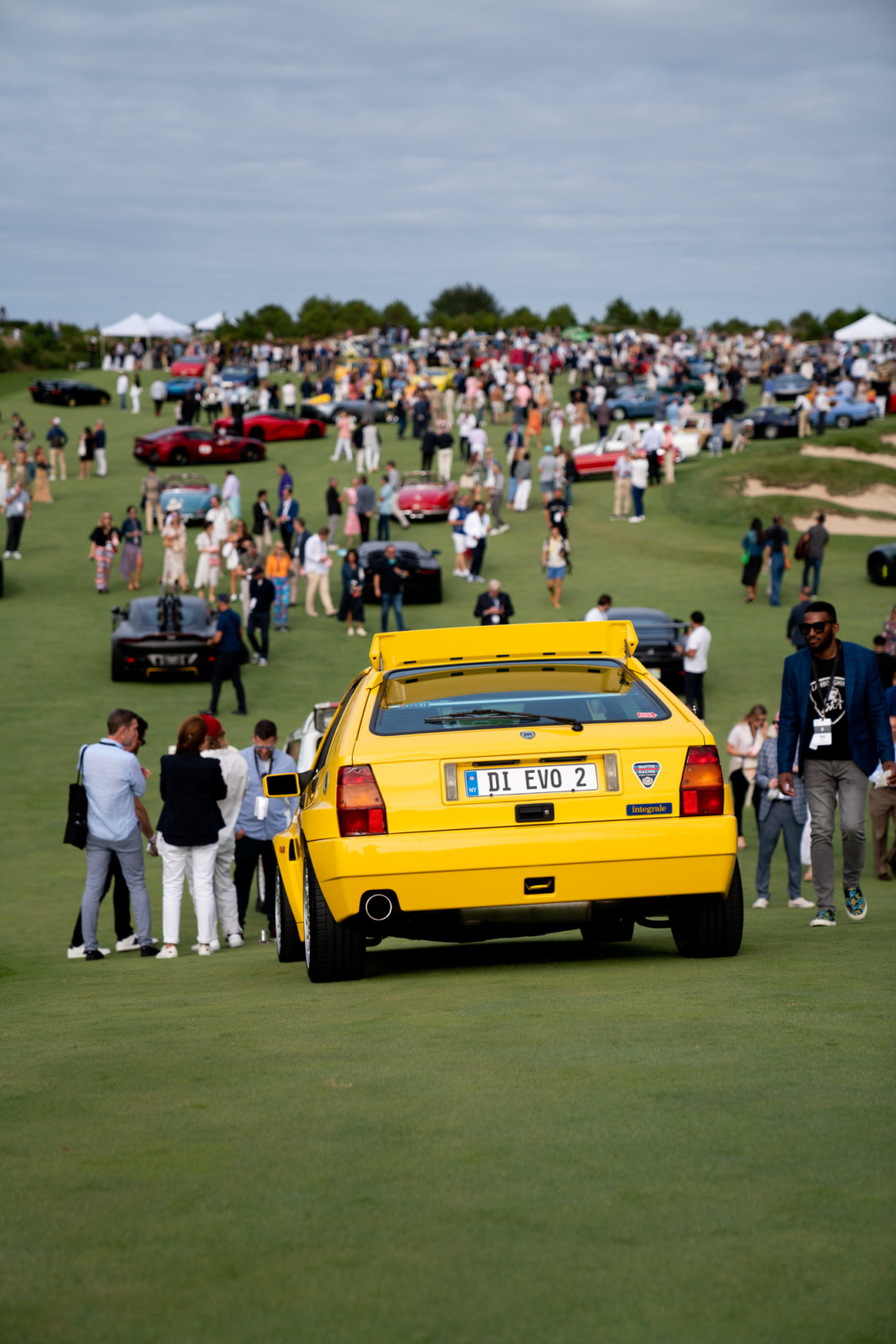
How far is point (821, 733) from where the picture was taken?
8320 mm

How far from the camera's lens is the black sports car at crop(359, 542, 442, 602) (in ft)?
101

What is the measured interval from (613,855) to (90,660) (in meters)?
20.2

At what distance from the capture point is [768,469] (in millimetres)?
45125

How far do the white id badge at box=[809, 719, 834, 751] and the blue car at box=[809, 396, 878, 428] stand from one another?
4753 centimetres

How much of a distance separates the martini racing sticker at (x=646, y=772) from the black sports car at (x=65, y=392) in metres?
57.7

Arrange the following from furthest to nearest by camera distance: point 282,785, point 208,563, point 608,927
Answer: point 208,563 → point 282,785 → point 608,927

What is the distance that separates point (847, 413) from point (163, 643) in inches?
1449

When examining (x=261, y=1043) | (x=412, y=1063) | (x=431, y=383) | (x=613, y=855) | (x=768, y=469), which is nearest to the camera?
(x=412, y=1063)

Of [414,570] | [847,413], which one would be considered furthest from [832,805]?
[847,413]

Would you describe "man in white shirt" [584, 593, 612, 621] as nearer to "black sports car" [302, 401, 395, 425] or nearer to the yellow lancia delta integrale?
the yellow lancia delta integrale

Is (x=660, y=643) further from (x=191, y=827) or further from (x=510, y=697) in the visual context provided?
(x=510, y=697)

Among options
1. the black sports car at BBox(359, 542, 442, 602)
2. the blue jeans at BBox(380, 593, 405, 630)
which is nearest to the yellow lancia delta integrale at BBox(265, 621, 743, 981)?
the blue jeans at BBox(380, 593, 405, 630)

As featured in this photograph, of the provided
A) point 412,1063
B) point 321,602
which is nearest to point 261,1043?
point 412,1063

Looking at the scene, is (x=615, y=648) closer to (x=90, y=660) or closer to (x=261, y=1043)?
(x=261, y=1043)
